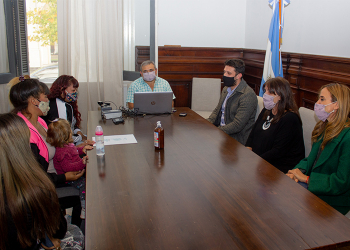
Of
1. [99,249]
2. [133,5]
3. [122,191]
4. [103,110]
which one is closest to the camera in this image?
[99,249]

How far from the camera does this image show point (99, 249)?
3.54ft

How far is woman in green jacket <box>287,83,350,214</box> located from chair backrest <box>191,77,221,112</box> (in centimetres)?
244

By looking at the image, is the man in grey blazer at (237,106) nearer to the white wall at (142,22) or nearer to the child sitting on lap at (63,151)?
the child sitting on lap at (63,151)

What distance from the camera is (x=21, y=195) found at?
1.10 metres

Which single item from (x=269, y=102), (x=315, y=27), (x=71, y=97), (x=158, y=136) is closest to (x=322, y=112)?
(x=269, y=102)

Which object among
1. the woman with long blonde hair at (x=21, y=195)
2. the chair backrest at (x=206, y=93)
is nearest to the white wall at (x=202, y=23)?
the chair backrest at (x=206, y=93)

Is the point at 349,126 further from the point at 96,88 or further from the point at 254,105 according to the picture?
the point at 96,88

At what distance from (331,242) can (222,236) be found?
1.38 feet

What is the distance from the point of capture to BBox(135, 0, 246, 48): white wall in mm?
5070

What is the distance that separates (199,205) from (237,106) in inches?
73.8

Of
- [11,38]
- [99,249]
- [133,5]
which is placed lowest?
[99,249]

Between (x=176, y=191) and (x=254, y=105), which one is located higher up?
(x=254, y=105)

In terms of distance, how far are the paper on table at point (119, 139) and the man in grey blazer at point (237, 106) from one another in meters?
1.07

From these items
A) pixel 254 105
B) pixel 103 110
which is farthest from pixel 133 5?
pixel 254 105
